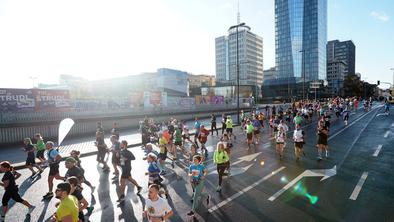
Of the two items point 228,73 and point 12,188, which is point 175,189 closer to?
point 12,188

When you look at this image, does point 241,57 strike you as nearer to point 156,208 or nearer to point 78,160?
point 78,160

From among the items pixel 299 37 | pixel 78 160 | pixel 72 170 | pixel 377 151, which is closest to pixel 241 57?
pixel 299 37

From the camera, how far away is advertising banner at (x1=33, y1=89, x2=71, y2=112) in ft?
66.9

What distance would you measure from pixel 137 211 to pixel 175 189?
1.99m

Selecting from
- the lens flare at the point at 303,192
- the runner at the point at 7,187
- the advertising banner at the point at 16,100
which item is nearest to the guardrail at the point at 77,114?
the advertising banner at the point at 16,100

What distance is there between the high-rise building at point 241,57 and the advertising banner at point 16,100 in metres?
145

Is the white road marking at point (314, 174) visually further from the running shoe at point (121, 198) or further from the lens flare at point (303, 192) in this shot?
the running shoe at point (121, 198)

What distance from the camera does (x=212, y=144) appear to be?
18.2 metres

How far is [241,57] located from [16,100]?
160 metres

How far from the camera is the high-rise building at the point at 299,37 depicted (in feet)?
424

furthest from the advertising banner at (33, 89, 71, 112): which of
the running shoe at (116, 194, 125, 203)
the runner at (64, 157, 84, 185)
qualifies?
the running shoe at (116, 194, 125, 203)

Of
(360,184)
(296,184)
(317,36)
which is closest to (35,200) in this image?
(296,184)

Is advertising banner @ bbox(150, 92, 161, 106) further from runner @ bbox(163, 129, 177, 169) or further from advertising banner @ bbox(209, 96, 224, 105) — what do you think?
runner @ bbox(163, 129, 177, 169)

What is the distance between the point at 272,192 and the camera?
859cm
